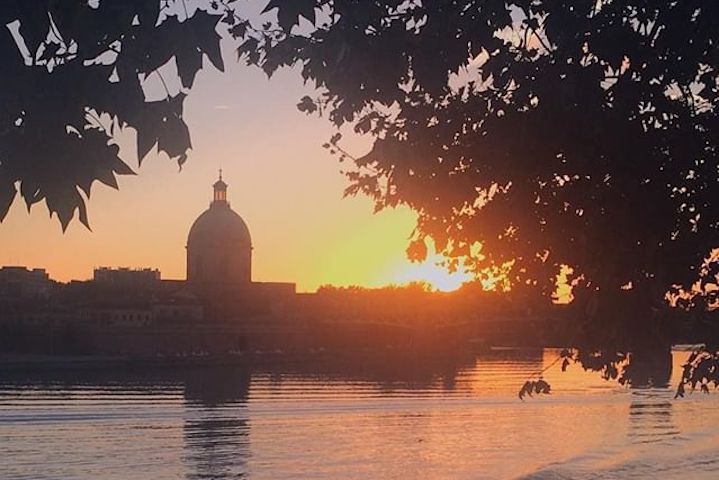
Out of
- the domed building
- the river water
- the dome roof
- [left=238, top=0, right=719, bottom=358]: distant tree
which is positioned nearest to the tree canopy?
[left=238, top=0, right=719, bottom=358]: distant tree

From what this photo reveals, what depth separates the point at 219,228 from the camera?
51125 mm

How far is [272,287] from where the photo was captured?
51.7 m

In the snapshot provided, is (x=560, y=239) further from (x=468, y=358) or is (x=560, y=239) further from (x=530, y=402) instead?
(x=468, y=358)

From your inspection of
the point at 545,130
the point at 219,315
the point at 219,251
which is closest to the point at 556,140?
the point at 545,130

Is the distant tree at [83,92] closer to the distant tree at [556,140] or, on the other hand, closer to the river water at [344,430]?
the distant tree at [556,140]

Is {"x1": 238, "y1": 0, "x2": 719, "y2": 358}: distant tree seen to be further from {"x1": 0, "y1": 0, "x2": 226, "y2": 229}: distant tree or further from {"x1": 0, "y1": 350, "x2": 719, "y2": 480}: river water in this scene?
{"x1": 0, "y1": 350, "x2": 719, "y2": 480}: river water

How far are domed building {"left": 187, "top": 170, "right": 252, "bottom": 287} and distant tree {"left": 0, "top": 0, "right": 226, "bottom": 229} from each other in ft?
160

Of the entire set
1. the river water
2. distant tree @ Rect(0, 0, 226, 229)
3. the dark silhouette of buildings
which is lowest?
the river water

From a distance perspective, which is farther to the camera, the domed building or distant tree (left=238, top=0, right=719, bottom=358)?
the domed building

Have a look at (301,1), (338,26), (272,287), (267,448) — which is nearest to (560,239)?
(338,26)

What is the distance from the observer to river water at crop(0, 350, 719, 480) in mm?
14609

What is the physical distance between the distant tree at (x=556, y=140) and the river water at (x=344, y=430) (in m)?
10.4

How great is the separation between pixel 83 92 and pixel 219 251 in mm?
49785

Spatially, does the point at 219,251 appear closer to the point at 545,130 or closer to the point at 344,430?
the point at 344,430
